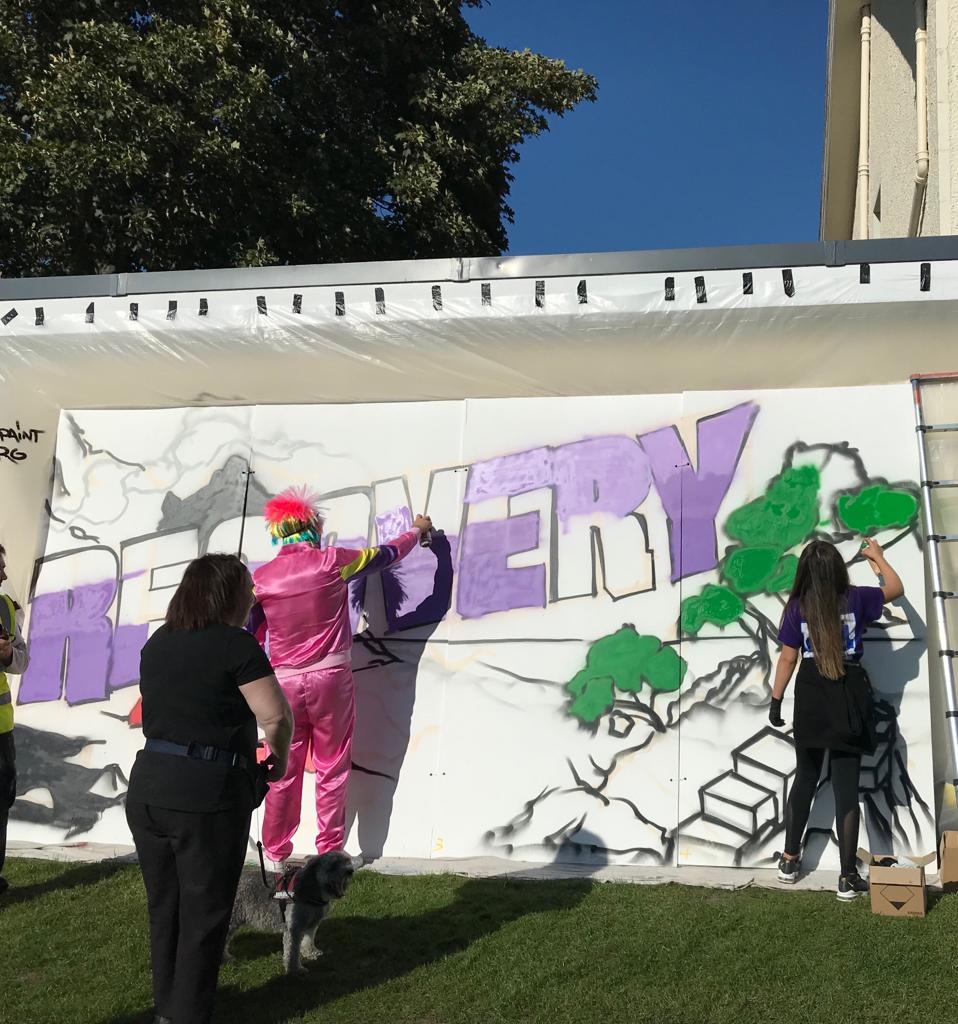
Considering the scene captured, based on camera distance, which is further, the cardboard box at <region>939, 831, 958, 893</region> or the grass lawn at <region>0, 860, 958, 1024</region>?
the cardboard box at <region>939, 831, 958, 893</region>

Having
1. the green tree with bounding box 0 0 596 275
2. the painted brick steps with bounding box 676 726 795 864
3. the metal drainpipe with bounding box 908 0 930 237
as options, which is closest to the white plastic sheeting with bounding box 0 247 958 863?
the painted brick steps with bounding box 676 726 795 864

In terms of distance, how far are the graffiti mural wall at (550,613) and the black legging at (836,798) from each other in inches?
10.3

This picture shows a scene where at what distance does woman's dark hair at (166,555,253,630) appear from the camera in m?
3.24

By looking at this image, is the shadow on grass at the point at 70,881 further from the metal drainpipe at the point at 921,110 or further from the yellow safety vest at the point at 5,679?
the metal drainpipe at the point at 921,110

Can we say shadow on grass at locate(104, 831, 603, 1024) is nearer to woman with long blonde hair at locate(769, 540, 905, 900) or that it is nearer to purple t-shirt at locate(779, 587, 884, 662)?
woman with long blonde hair at locate(769, 540, 905, 900)

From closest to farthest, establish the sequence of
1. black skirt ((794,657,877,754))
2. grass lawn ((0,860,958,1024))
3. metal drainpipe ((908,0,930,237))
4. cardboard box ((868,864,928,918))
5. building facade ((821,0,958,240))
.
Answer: grass lawn ((0,860,958,1024)) < cardboard box ((868,864,928,918)) < black skirt ((794,657,877,754)) < building facade ((821,0,958,240)) < metal drainpipe ((908,0,930,237))

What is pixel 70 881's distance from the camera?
493 centimetres

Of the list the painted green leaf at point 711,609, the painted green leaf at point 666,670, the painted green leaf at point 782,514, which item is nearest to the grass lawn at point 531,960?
the painted green leaf at point 666,670

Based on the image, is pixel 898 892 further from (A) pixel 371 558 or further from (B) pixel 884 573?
(A) pixel 371 558

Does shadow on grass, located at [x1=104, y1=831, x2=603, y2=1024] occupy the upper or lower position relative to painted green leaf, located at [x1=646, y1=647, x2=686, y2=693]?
lower

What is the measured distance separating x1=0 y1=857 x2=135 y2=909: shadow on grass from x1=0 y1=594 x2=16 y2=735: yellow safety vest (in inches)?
30.1

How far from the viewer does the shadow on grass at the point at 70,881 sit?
4.71 metres

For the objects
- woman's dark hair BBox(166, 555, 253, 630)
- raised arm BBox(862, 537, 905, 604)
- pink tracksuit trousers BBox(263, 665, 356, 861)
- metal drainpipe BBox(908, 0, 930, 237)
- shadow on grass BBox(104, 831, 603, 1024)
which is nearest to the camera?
woman's dark hair BBox(166, 555, 253, 630)

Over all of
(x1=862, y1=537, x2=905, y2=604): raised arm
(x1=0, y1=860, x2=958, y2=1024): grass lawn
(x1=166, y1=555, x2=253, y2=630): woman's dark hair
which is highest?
(x1=862, y1=537, x2=905, y2=604): raised arm
